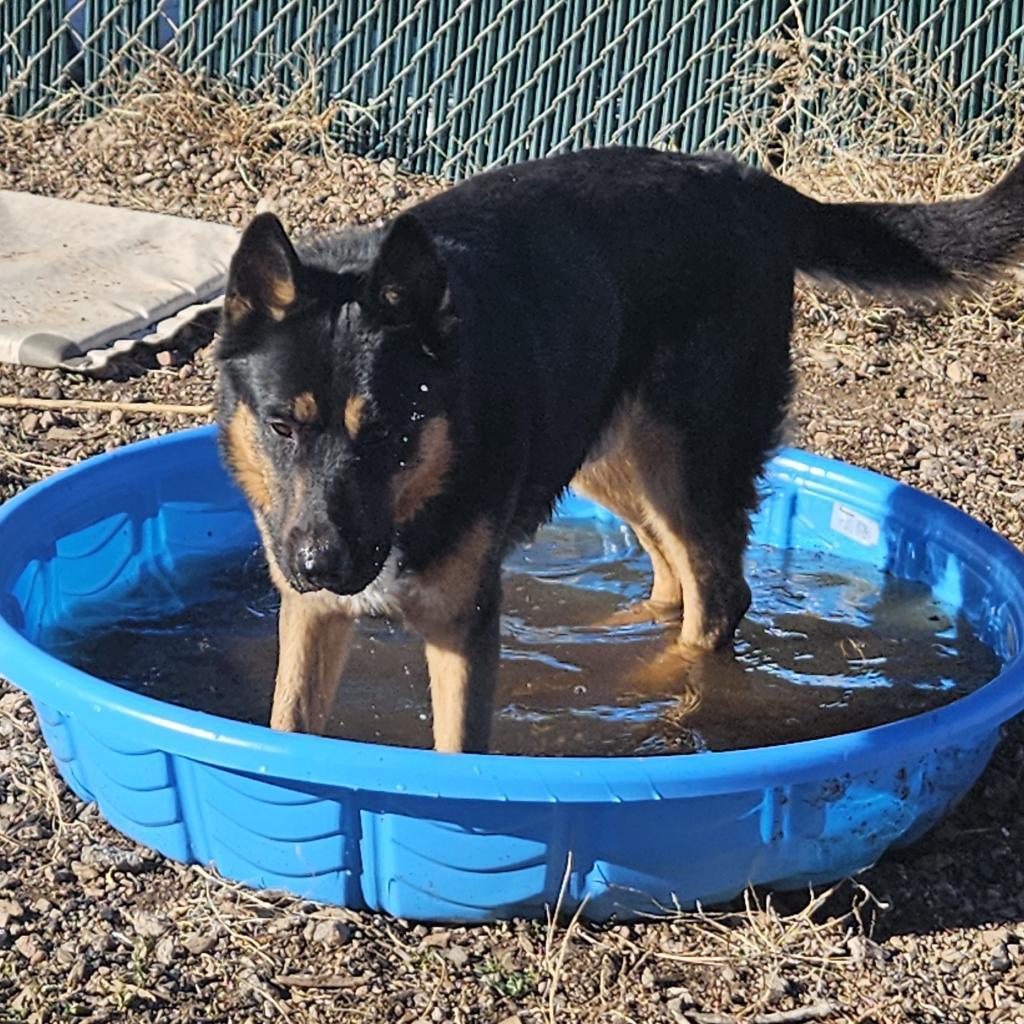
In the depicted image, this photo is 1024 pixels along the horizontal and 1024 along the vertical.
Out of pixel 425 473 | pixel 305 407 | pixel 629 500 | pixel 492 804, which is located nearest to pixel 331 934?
pixel 492 804

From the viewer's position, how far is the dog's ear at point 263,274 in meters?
3.78

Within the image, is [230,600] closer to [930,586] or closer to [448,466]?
[448,466]

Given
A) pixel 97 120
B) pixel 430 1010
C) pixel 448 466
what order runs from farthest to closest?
1. pixel 97 120
2. pixel 448 466
3. pixel 430 1010

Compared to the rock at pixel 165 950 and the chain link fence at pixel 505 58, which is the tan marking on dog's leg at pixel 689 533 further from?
the chain link fence at pixel 505 58

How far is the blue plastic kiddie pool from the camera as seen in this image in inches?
142

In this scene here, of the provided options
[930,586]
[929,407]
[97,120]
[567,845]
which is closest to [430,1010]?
[567,845]

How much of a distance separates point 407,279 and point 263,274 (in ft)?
1.01

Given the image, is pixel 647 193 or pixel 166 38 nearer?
pixel 647 193

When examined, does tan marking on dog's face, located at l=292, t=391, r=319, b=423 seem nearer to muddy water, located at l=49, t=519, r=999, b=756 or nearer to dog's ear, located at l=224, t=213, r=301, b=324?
dog's ear, located at l=224, t=213, r=301, b=324

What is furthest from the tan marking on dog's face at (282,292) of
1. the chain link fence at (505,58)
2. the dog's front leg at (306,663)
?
the chain link fence at (505,58)

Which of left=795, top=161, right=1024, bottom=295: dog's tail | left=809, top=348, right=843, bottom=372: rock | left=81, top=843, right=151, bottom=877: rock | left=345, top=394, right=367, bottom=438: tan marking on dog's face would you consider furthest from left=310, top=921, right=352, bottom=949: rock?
left=809, top=348, right=843, bottom=372: rock

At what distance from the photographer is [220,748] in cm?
367

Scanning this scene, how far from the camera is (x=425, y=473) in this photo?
4.05 m

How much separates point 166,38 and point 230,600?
13.8ft
